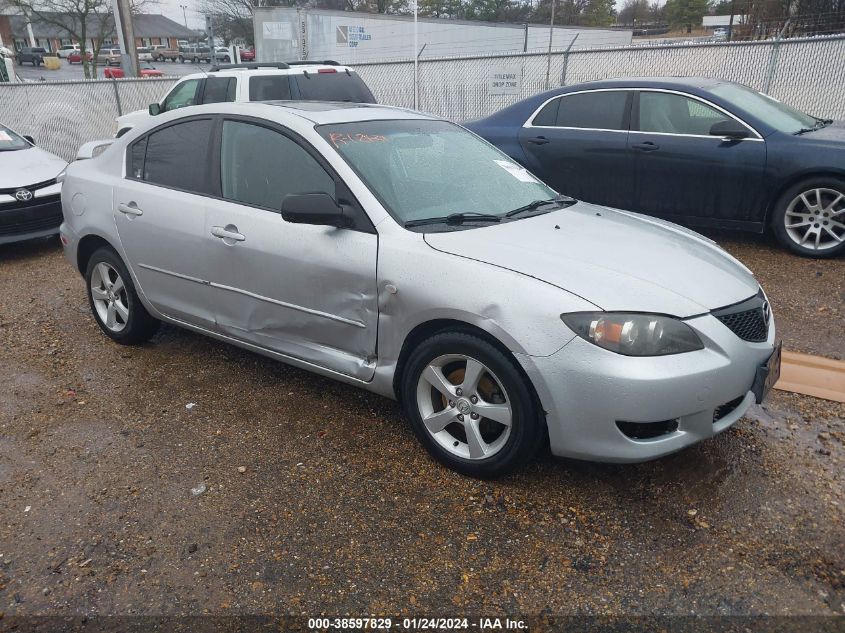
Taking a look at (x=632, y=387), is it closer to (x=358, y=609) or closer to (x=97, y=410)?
(x=358, y=609)

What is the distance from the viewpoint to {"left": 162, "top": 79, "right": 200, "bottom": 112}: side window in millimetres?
9312

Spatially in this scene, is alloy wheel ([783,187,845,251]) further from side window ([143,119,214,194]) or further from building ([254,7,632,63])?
building ([254,7,632,63])

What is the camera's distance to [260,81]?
27.8 feet

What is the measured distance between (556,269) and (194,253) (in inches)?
84.8

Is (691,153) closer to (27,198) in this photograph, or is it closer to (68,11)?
(27,198)

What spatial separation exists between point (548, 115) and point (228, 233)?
4578 mm

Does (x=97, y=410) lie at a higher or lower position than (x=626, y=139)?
lower

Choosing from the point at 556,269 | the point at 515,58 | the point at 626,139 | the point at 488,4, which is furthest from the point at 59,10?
the point at 556,269

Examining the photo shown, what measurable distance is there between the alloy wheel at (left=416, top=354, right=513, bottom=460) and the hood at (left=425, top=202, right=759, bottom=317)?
1.65 feet

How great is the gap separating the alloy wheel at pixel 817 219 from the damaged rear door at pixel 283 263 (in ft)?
15.5

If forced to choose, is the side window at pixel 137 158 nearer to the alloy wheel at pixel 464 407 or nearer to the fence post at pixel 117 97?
the alloy wheel at pixel 464 407

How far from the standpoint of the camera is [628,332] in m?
2.58

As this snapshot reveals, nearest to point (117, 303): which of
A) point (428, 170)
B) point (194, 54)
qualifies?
point (428, 170)

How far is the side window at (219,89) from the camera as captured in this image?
8766 mm
